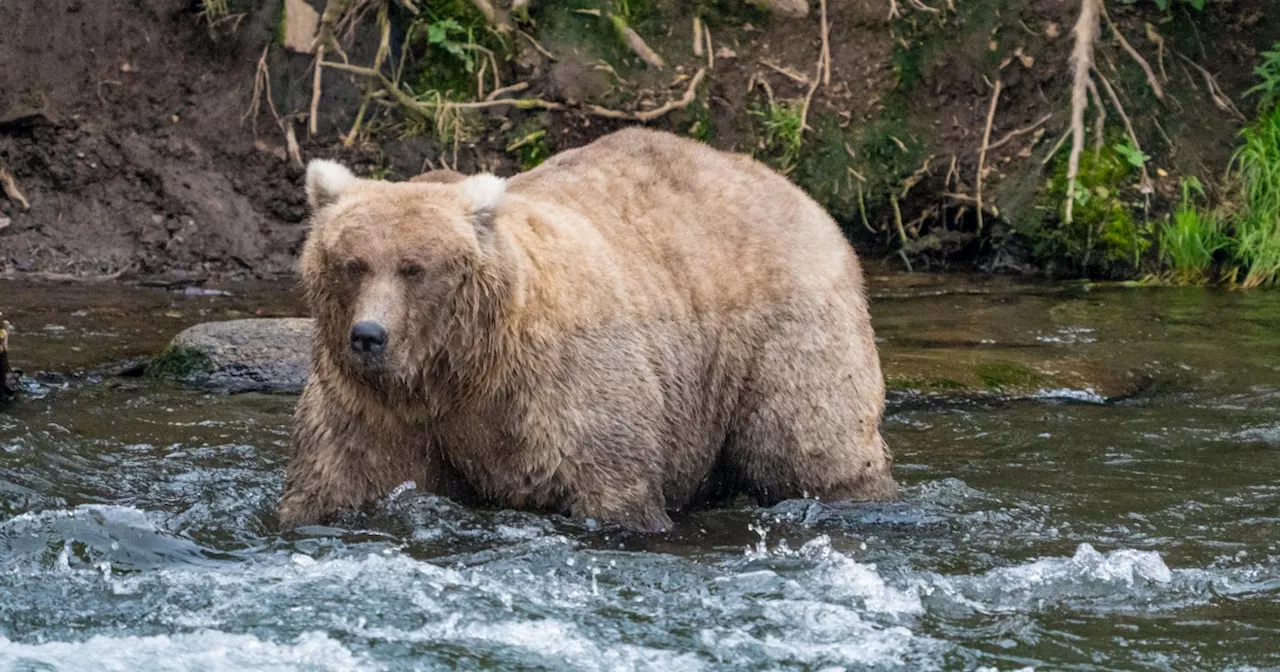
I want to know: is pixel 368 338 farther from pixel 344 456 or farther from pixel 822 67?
pixel 822 67

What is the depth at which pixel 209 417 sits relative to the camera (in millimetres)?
7988

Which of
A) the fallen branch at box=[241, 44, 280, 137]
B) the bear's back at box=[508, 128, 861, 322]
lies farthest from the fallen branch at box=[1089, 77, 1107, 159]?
the fallen branch at box=[241, 44, 280, 137]

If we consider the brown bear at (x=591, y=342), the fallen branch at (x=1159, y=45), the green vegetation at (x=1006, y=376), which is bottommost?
the green vegetation at (x=1006, y=376)

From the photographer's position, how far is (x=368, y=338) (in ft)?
16.6

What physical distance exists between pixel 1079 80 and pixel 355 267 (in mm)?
7494

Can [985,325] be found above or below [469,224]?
below

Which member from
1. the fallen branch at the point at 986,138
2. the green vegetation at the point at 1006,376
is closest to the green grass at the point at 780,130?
the fallen branch at the point at 986,138

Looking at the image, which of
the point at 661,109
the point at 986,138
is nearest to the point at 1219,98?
the point at 986,138

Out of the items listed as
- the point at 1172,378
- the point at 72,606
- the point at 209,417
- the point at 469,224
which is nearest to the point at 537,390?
the point at 469,224

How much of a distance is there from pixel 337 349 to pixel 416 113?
6.52 meters

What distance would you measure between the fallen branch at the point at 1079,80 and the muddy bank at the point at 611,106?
0.15 m

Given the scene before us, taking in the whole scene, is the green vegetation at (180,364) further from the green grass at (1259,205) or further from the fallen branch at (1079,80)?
the green grass at (1259,205)

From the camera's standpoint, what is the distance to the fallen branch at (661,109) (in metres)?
11.6

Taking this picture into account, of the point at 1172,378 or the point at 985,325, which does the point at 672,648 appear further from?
the point at 985,325
